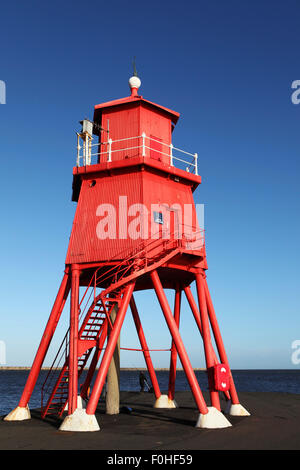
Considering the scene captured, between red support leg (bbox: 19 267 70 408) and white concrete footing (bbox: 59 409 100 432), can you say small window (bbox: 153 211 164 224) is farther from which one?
white concrete footing (bbox: 59 409 100 432)

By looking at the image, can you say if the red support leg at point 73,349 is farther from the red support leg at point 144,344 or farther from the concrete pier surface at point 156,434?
the red support leg at point 144,344

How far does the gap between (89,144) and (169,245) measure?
6776 mm

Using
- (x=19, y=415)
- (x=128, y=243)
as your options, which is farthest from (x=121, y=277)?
(x=19, y=415)

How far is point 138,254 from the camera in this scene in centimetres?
1844

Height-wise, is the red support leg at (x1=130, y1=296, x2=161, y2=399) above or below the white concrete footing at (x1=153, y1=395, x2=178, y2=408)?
above

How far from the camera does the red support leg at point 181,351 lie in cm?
1652

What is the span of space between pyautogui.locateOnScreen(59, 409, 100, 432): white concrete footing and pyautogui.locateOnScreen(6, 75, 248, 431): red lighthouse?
1.41 metres

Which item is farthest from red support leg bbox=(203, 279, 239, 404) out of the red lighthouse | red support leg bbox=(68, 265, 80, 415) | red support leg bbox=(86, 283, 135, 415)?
red support leg bbox=(68, 265, 80, 415)

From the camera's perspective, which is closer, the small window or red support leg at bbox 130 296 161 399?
the small window

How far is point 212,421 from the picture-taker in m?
16.2

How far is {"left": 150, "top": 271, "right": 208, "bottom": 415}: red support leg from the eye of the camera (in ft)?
54.2

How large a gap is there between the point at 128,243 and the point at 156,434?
7.96 metres
